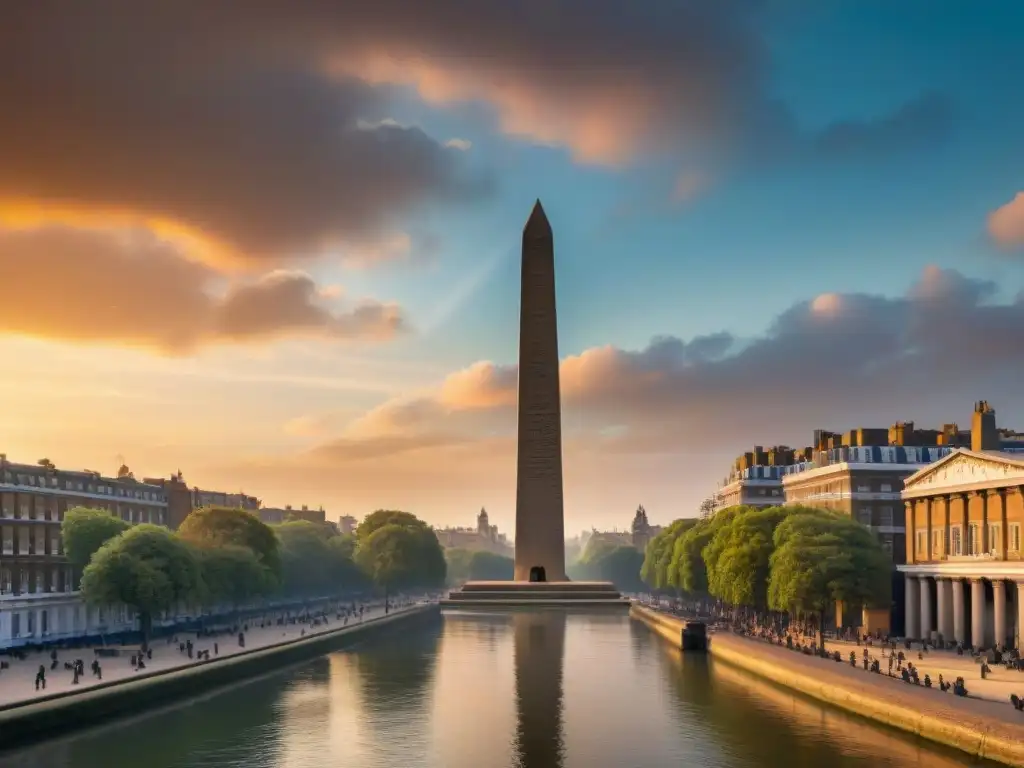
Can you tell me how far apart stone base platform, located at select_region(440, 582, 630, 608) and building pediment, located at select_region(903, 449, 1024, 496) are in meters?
27.5

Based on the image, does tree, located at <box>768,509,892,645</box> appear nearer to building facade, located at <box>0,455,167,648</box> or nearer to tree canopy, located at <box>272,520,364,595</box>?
building facade, located at <box>0,455,167,648</box>

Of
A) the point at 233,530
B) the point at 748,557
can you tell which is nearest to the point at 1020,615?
the point at 748,557

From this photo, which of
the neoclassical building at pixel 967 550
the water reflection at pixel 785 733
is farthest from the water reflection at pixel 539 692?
the neoclassical building at pixel 967 550

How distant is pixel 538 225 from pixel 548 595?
28854mm

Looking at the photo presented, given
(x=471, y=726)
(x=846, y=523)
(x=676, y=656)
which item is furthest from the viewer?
(x=846, y=523)

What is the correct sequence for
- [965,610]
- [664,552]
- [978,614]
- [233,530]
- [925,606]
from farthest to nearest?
[664,552], [233,530], [925,606], [965,610], [978,614]

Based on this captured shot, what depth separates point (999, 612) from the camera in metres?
60.0

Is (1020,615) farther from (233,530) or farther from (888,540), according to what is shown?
(233,530)

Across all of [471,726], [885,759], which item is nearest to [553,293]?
[471,726]

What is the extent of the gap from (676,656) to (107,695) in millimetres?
31839

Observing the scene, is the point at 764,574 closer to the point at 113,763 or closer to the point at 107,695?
the point at 107,695

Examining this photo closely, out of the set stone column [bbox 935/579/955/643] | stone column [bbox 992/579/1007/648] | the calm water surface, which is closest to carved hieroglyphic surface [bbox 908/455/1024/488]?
stone column [bbox 992/579/1007/648]

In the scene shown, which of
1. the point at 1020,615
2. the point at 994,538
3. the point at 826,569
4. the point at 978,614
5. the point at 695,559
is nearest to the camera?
the point at 1020,615

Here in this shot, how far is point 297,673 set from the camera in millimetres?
56125
